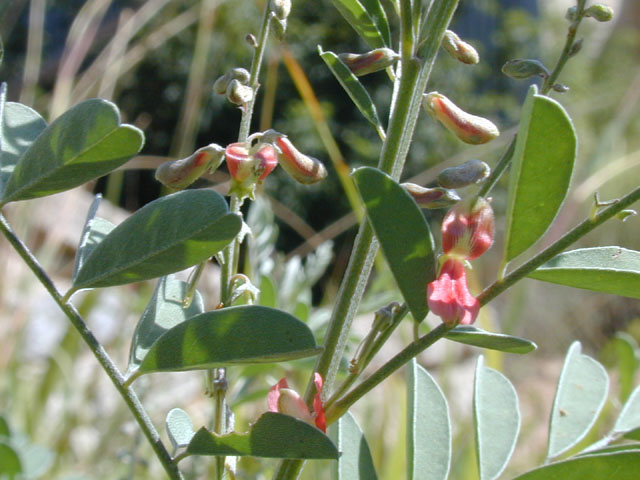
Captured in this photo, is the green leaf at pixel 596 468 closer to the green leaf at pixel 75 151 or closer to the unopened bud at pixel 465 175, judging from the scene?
the unopened bud at pixel 465 175

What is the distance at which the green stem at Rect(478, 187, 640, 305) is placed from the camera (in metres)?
0.34

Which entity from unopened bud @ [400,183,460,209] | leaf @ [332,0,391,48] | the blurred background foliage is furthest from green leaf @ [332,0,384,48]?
the blurred background foliage

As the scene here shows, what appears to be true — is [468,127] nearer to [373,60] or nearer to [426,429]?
A: [373,60]

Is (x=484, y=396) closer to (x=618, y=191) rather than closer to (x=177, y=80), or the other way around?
(x=177, y=80)

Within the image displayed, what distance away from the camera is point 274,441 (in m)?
0.35

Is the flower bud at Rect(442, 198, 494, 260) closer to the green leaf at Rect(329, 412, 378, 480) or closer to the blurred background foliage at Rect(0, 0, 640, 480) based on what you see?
the green leaf at Rect(329, 412, 378, 480)

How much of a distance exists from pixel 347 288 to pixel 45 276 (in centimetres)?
15

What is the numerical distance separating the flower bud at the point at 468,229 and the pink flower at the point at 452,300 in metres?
0.02

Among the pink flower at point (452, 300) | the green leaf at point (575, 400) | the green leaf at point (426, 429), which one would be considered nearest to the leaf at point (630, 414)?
the green leaf at point (575, 400)

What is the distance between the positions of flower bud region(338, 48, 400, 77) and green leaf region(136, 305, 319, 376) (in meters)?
0.16

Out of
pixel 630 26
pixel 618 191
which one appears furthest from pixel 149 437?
pixel 630 26

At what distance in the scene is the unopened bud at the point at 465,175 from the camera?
39cm

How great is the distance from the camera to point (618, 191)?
5.69 meters

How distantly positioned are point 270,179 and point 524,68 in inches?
170
